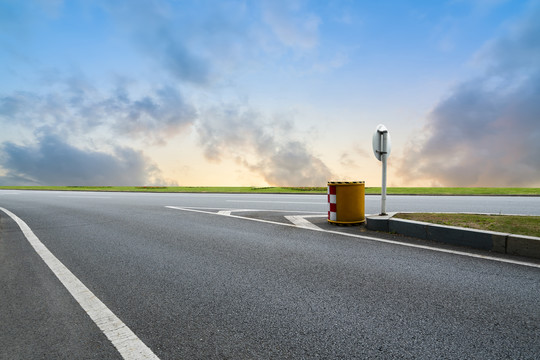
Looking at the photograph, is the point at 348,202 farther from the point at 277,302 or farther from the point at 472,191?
the point at 472,191

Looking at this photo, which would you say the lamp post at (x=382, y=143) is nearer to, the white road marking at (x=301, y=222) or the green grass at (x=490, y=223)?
the green grass at (x=490, y=223)

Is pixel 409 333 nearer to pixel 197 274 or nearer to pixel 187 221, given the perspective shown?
pixel 197 274

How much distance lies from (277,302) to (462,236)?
13.5ft

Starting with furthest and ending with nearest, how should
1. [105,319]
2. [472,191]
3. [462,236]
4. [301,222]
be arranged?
[472,191]
[301,222]
[462,236]
[105,319]

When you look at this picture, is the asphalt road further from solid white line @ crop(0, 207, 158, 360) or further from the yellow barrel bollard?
the yellow barrel bollard

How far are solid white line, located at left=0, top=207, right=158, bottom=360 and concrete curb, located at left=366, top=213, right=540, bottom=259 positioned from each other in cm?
536

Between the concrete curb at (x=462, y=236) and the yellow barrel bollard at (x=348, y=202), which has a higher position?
the yellow barrel bollard at (x=348, y=202)

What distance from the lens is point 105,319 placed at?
3074 millimetres

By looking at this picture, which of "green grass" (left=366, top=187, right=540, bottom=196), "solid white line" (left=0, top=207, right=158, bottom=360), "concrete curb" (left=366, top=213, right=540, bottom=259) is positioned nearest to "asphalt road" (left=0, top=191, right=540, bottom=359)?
"solid white line" (left=0, top=207, right=158, bottom=360)

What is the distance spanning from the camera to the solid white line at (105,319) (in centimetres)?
250

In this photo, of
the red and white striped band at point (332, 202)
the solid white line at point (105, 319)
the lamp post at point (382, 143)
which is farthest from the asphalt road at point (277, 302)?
the lamp post at point (382, 143)

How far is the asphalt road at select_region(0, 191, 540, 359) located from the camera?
2.54 m

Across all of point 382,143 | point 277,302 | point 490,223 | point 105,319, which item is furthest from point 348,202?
point 105,319

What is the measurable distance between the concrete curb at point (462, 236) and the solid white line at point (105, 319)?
5.36 m
